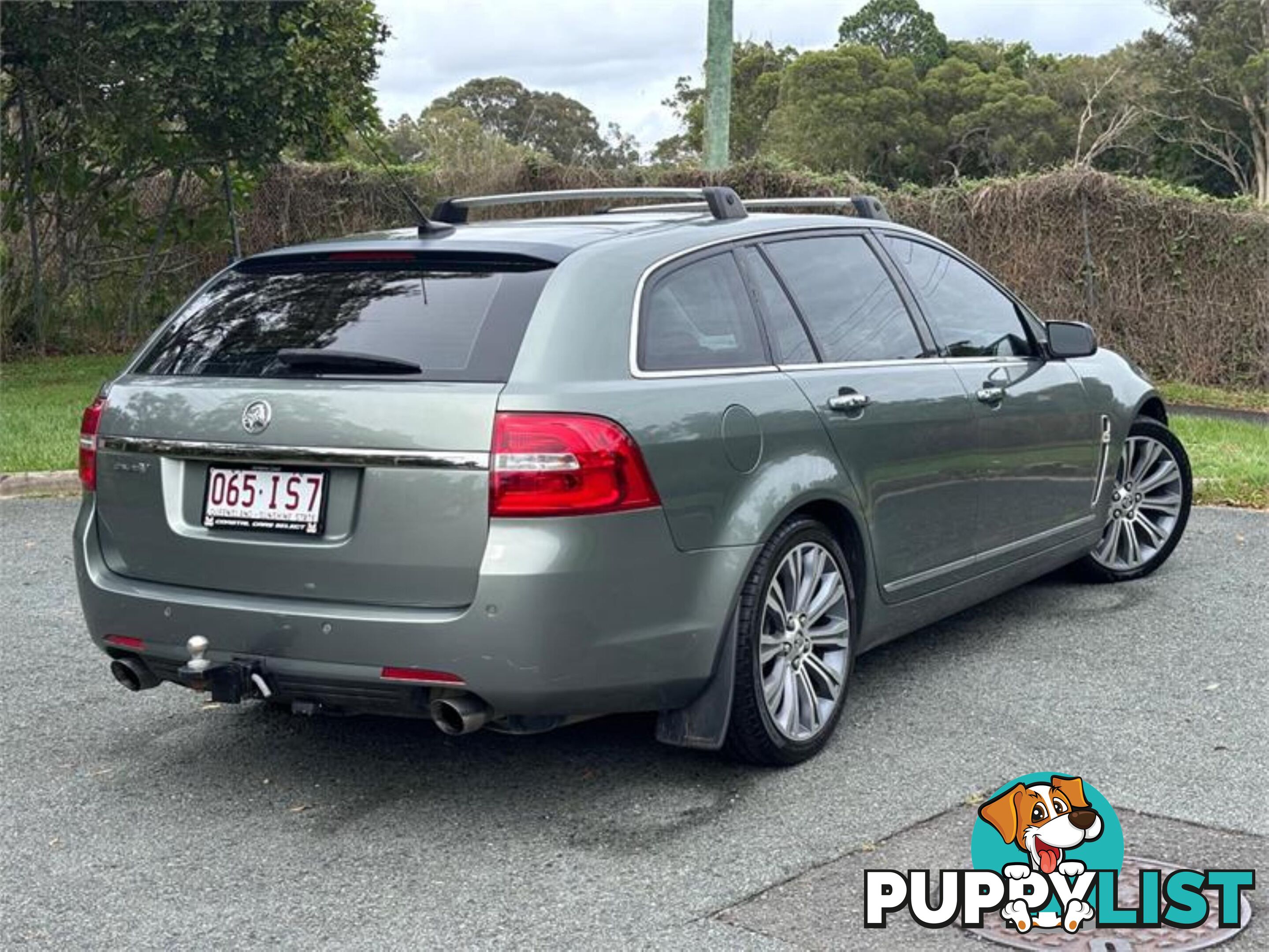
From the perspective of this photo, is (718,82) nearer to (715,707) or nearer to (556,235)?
(556,235)

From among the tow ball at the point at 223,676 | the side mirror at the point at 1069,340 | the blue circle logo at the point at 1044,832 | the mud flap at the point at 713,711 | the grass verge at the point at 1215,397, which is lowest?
the grass verge at the point at 1215,397

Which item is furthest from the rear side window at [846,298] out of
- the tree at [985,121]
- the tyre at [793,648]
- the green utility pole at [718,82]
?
the tree at [985,121]

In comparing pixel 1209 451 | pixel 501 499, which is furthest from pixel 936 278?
pixel 1209 451

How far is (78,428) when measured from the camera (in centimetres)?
1230

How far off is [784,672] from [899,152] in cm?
5282

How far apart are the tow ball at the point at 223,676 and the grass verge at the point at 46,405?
6535 mm

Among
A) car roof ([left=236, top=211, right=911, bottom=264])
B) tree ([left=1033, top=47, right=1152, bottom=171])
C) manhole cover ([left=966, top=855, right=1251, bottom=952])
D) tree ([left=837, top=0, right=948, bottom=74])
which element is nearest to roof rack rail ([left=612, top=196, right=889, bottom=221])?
car roof ([left=236, top=211, right=911, bottom=264])

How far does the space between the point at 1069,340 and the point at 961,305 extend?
0.60m

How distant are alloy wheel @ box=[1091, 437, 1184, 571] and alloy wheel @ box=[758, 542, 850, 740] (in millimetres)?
2554

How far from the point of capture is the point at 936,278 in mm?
6023

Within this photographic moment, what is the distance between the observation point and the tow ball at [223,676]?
14.1 ft

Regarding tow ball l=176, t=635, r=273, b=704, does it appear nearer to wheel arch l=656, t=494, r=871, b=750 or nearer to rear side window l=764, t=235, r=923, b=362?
wheel arch l=656, t=494, r=871, b=750

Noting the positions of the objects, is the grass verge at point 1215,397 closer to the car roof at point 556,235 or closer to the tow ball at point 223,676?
the car roof at point 556,235

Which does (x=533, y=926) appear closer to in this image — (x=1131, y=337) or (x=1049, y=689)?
(x=1049, y=689)
